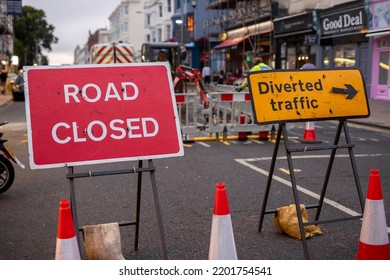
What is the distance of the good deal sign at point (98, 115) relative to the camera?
12.2ft

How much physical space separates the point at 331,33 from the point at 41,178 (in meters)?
20.8

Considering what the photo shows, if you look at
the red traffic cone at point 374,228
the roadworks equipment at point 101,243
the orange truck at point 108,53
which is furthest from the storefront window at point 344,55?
the roadworks equipment at point 101,243

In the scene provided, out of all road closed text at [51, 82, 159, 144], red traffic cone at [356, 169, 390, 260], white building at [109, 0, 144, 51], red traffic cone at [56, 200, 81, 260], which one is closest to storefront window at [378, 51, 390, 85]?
red traffic cone at [356, 169, 390, 260]

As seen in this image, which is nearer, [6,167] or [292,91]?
[292,91]

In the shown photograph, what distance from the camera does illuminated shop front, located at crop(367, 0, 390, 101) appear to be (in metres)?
21.0

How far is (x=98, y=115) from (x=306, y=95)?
1.89 metres

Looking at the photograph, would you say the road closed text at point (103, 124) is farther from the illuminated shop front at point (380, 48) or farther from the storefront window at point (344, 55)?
the storefront window at point (344, 55)

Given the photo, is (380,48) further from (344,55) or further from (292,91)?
(292,91)

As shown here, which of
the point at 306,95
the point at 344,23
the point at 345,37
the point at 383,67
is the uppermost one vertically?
the point at 344,23

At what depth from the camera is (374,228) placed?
12.8 feet

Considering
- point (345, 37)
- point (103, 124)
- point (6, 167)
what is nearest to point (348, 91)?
point (103, 124)
